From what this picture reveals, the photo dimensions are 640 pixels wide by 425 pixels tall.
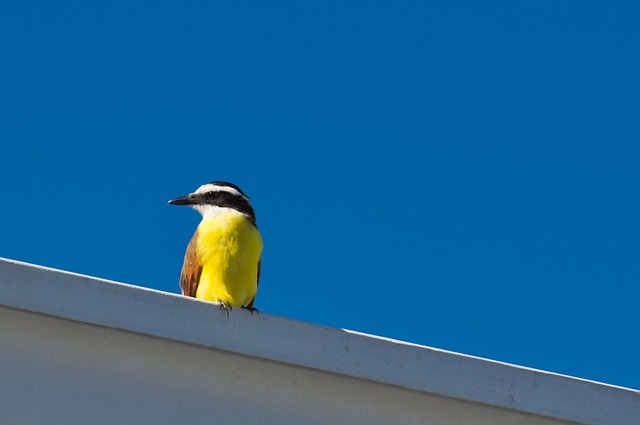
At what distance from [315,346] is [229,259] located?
6.66 feet

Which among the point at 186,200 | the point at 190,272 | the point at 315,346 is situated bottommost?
the point at 315,346

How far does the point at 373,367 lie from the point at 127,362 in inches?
32.6

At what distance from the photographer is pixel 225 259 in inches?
208

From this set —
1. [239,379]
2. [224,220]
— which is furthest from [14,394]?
[224,220]

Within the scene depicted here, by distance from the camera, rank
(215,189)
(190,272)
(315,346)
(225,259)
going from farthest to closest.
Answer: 1. (215,189)
2. (190,272)
3. (225,259)
4. (315,346)

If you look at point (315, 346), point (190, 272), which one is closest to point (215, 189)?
point (190, 272)

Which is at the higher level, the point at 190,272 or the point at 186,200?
the point at 186,200

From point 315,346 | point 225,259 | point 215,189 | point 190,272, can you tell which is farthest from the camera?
point 215,189

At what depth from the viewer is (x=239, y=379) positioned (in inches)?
129

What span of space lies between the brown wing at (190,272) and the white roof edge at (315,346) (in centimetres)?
205

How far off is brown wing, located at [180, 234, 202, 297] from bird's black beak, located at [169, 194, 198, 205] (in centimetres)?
70

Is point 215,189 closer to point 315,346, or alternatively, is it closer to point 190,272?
point 190,272

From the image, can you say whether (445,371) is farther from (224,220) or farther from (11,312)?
(224,220)

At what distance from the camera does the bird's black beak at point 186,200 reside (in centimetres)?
627
